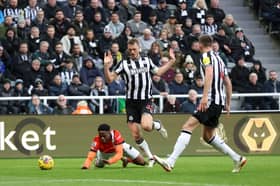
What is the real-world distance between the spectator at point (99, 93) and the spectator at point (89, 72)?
1.49 feet

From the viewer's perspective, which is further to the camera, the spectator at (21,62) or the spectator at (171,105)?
the spectator at (21,62)

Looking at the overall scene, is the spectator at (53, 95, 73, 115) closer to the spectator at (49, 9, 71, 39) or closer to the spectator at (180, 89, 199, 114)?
the spectator at (180, 89, 199, 114)

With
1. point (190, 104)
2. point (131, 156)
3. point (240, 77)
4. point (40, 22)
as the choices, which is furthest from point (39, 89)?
point (131, 156)

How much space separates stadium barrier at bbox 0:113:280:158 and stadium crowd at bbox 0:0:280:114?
0.90m

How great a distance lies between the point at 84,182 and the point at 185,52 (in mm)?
13398

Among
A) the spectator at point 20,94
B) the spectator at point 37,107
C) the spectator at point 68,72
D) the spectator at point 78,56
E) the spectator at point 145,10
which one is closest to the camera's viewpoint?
the spectator at point 37,107

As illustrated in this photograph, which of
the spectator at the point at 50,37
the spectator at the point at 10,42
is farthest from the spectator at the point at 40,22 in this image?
the spectator at the point at 10,42

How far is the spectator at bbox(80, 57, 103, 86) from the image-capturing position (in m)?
25.2

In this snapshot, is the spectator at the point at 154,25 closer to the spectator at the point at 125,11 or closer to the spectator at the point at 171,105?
the spectator at the point at 125,11

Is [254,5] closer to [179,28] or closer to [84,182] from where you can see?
[179,28]

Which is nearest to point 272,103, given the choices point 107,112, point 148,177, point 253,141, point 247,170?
point 253,141

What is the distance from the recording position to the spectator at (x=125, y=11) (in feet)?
91.9

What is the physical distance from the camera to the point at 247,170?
16.9 m

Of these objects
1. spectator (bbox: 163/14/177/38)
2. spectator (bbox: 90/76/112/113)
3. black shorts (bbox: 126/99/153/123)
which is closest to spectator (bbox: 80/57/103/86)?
spectator (bbox: 90/76/112/113)
